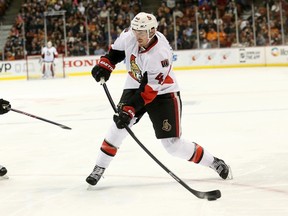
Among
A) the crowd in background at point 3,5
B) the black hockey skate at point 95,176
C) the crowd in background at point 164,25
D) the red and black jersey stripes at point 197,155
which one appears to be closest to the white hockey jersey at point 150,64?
the red and black jersey stripes at point 197,155

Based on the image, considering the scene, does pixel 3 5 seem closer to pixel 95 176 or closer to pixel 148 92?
pixel 95 176

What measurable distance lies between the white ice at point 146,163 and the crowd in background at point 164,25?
6685 millimetres

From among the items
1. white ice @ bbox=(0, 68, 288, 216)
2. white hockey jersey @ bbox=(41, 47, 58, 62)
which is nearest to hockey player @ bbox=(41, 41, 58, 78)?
white hockey jersey @ bbox=(41, 47, 58, 62)

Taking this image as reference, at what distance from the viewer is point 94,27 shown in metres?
17.1

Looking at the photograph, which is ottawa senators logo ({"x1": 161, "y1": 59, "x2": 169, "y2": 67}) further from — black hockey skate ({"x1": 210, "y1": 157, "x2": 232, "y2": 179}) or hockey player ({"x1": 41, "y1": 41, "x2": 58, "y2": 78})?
hockey player ({"x1": 41, "y1": 41, "x2": 58, "y2": 78})

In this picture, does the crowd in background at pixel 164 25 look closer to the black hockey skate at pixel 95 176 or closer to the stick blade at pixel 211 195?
the black hockey skate at pixel 95 176

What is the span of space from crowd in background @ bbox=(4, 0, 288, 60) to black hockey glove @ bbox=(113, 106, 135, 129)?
41.2 feet

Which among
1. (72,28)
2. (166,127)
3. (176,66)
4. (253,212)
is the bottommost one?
(253,212)

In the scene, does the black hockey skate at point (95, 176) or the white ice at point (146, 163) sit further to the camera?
the black hockey skate at point (95, 176)

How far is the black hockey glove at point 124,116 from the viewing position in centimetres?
358

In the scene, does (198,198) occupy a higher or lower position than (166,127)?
lower

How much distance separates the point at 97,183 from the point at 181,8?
45.4ft

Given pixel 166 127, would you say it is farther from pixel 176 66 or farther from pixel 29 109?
pixel 176 66

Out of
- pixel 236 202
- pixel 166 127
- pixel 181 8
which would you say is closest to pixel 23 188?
pixel 166 127
